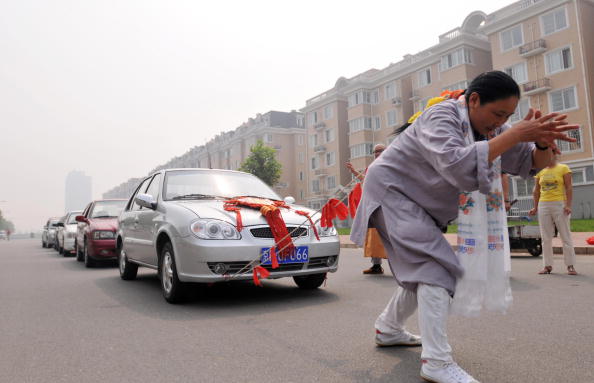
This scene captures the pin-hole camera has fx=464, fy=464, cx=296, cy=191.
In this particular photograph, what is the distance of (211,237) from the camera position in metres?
4.49

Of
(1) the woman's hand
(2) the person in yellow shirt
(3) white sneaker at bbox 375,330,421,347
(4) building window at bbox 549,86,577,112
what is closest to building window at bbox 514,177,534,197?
(4) building window at bbox 549,86,577,112

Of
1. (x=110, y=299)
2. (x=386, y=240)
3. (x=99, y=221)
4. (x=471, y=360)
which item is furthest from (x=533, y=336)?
(x=99, y=221)

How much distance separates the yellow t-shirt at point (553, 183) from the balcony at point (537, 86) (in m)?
24.5

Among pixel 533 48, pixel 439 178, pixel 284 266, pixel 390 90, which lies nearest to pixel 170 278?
pixel 284 266

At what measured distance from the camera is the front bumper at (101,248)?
940 centimetres

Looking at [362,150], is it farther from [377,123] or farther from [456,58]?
[456,58]

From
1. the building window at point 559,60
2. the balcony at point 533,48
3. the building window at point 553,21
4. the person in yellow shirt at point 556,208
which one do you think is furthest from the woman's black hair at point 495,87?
the building window at point 553,21

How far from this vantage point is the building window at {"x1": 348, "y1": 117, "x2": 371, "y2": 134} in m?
41.7

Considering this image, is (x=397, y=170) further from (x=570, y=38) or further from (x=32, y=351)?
(x=570, y=38)

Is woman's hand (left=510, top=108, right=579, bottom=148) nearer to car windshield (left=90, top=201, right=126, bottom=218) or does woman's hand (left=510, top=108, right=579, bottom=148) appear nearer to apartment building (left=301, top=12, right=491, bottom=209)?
car windshield (left=90, top=201, right=126, bottom=218)

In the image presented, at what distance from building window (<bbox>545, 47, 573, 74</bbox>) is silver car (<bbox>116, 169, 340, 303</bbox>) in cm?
2759

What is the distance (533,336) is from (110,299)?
173 inches

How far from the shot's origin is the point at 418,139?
7.95ft

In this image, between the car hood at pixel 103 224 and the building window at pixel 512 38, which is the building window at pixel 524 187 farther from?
the car hood at pixel 103 224
